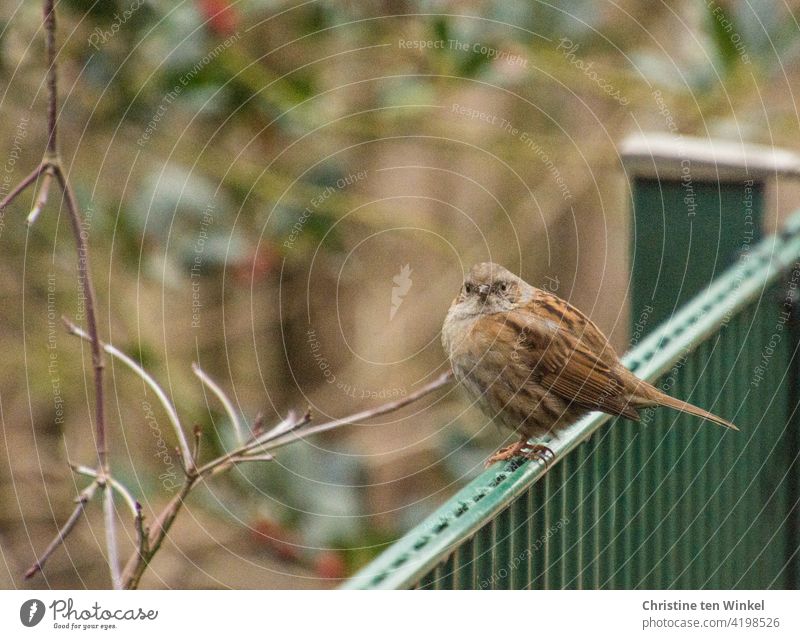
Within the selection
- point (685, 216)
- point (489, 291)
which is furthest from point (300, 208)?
point (685, 216)

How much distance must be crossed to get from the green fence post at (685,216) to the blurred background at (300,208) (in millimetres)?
209

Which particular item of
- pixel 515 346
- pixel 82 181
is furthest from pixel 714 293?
pixel 82 181

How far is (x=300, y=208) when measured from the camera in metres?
1.66

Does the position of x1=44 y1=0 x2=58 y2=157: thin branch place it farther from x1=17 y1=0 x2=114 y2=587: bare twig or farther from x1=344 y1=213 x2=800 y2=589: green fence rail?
x1=344 y1=213 x2=800 y2=589: green fence rail

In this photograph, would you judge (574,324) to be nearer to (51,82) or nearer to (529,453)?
(529,453)

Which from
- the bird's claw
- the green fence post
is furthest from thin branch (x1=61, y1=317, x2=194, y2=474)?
the green fence post

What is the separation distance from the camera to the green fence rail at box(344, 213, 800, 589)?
1.02 meters

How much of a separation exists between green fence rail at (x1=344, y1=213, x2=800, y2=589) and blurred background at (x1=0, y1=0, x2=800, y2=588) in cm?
36

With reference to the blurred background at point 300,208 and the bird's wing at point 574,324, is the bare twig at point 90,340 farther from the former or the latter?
the bird's wing at point 574,324

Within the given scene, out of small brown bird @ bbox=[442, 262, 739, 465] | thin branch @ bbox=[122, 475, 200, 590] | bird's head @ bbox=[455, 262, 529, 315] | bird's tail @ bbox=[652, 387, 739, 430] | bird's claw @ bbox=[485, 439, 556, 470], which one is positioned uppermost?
bird's head @ bbox=[455, 262, 529, 315]

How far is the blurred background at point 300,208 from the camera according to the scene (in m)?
1.52

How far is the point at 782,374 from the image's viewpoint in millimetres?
1558

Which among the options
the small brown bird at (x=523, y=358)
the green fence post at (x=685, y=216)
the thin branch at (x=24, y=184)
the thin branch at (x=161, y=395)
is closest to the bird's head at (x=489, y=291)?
the small brown bird at (x=523, y=358)

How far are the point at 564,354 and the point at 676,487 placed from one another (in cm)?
25
